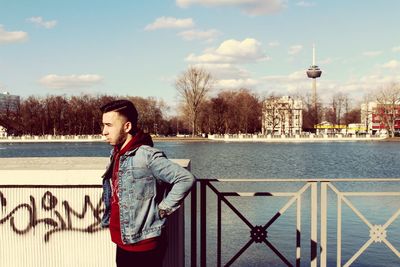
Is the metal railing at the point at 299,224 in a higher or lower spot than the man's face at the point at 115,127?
lower

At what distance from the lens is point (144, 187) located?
10.6 ft

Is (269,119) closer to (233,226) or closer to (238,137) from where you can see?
(238,137)

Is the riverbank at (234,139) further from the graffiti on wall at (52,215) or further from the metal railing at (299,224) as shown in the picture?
the graffiti on wall at (52,215)

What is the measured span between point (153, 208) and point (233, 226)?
8.29 m

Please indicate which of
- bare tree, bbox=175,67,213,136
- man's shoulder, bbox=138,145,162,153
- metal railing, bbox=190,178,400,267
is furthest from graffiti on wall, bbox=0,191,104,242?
bare tree, bbox=175,67,213,136

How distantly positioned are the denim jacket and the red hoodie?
0.14 ft

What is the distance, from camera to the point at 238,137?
336 feet

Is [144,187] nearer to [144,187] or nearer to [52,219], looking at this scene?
[144,187]

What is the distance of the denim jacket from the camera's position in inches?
124

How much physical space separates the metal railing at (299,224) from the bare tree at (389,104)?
84.5 meters

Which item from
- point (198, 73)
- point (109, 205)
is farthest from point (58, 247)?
point (198, 73)

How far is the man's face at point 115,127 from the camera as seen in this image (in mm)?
3305

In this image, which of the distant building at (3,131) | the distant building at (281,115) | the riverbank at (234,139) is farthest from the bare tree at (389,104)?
the distant building at (3,131)

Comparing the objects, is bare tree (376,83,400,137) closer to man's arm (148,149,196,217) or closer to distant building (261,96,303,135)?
distant building (261,96,303,135)
